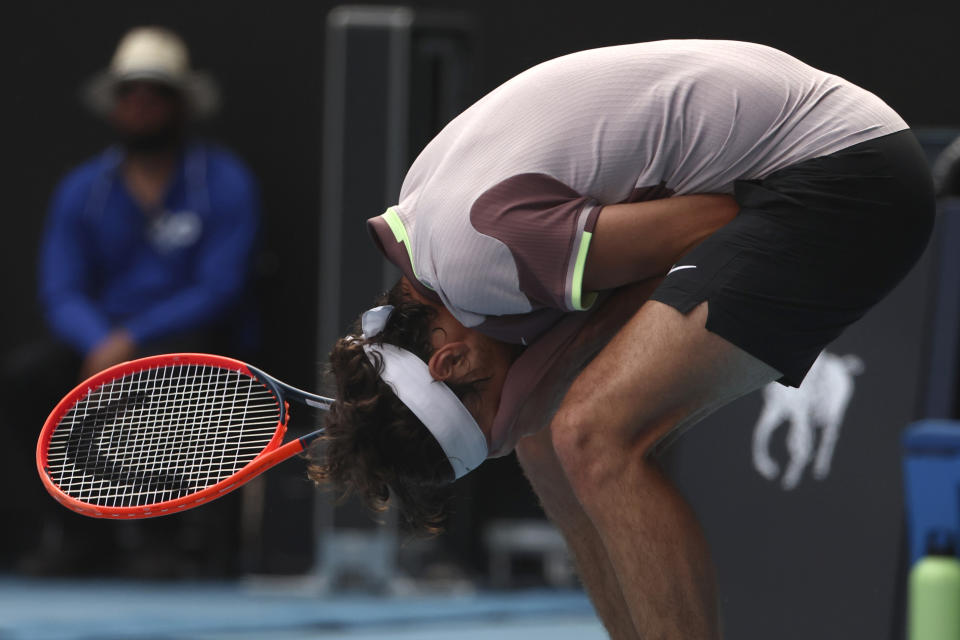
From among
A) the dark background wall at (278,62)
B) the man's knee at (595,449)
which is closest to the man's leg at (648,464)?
the man's knee at (595,449)

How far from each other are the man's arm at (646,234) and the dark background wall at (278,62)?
2966 mm

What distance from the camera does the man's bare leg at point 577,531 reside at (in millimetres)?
2219

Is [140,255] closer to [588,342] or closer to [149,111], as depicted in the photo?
[149,111]

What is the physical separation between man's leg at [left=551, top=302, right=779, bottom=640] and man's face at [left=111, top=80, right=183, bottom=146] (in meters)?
3.32

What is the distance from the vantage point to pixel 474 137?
2.01m

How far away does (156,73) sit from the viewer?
16.1 feet

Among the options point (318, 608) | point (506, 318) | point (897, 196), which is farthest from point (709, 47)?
point (318, 608)

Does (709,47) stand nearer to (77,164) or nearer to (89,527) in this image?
(89,527)

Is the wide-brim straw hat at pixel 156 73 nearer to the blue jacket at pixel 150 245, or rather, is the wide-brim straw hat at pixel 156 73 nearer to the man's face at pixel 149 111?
the man's face at pixel 149 111

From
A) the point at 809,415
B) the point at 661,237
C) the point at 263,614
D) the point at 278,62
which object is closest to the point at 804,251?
the point at 661,237

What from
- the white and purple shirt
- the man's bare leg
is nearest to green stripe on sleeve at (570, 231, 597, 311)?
the white and purple shirt

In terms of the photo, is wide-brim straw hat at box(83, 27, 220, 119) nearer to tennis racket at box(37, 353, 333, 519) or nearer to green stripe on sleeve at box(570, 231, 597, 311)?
tennis racket at box(37, 353, 333, 519)

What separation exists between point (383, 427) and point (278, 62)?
3.36 m

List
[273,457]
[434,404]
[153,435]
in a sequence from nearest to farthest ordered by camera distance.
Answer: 1. [434,404]
2. [273,457]
3. [153,435]
